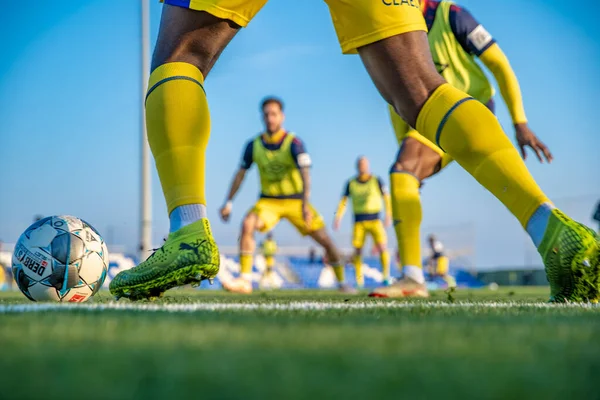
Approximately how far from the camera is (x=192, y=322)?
153 cm

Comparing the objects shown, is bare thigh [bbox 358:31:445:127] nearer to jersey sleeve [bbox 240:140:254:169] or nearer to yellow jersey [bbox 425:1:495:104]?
yellow jersey [bbox 425:1:495:104]

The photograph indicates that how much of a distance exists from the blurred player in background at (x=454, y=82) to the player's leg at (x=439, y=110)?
4.80 ft

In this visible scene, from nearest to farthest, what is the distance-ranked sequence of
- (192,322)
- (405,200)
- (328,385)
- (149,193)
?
1. (328,385)
2. (192,322)
3. (405,200)
4. (149,193)

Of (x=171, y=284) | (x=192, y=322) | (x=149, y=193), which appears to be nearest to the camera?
(x=192, y=322)

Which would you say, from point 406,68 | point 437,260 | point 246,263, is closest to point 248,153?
point 246,263

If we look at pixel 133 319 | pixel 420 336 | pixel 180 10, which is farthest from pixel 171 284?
pixel 420 336

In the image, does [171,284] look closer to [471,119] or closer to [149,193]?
[471,119]

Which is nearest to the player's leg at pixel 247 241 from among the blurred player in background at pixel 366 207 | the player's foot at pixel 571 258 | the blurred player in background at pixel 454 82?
the blurred player in background at pixel 454 82

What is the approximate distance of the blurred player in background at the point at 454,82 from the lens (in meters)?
4.50

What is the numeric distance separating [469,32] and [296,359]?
4.46 meters

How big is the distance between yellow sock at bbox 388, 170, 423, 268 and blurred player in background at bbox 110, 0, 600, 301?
2.22 meters

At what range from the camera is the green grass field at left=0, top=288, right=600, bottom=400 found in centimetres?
76

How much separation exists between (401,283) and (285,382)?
155 inches

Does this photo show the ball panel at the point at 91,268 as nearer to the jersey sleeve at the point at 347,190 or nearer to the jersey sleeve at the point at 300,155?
the jersey sleeve at the point at 300,155
